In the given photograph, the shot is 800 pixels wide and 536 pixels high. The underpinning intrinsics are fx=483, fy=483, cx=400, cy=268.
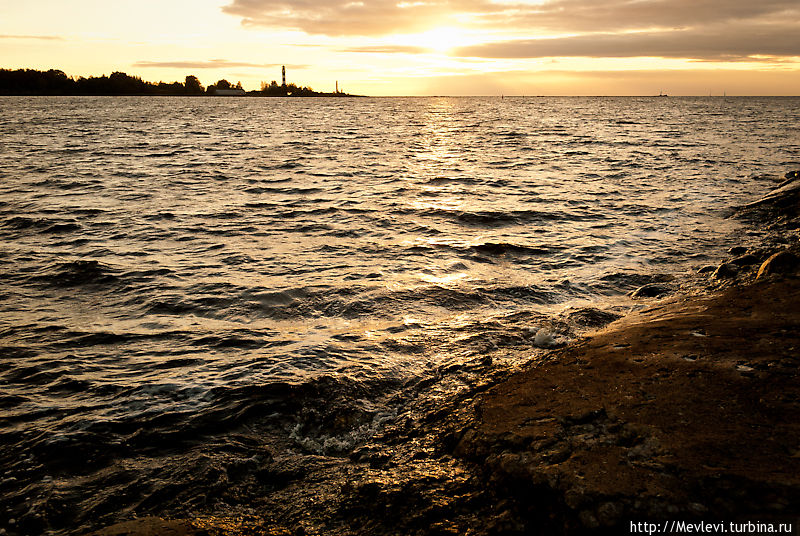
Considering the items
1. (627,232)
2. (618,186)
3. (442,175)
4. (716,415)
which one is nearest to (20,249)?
(716,415)

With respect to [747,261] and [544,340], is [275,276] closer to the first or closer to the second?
[544,340]

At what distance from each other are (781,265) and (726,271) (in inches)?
52.5

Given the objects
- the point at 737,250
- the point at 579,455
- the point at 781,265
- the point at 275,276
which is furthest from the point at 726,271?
the point at 275,276

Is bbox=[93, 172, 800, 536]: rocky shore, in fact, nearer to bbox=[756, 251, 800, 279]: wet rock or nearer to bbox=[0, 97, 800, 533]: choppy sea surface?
bbox=[0, 97, 800, 533]: choppy sea surface

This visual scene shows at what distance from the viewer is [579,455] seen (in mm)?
3482

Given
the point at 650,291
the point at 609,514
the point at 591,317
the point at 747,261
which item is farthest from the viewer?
the point at 747,261

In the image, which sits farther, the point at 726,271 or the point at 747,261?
the point at 747,261

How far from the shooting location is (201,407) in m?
5.45

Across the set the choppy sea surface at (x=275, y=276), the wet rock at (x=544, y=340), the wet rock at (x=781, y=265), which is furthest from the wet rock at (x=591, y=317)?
the wet rock at (x=781, y=265)

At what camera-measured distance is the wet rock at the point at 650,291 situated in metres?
8.39

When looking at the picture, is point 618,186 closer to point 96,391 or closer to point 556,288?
point 556,288

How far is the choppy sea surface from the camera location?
565 centimetres

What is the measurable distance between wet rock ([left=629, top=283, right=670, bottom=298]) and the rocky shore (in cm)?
283

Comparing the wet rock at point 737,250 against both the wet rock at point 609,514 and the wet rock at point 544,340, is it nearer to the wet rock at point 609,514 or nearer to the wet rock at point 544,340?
the wet rock at point 544,340
